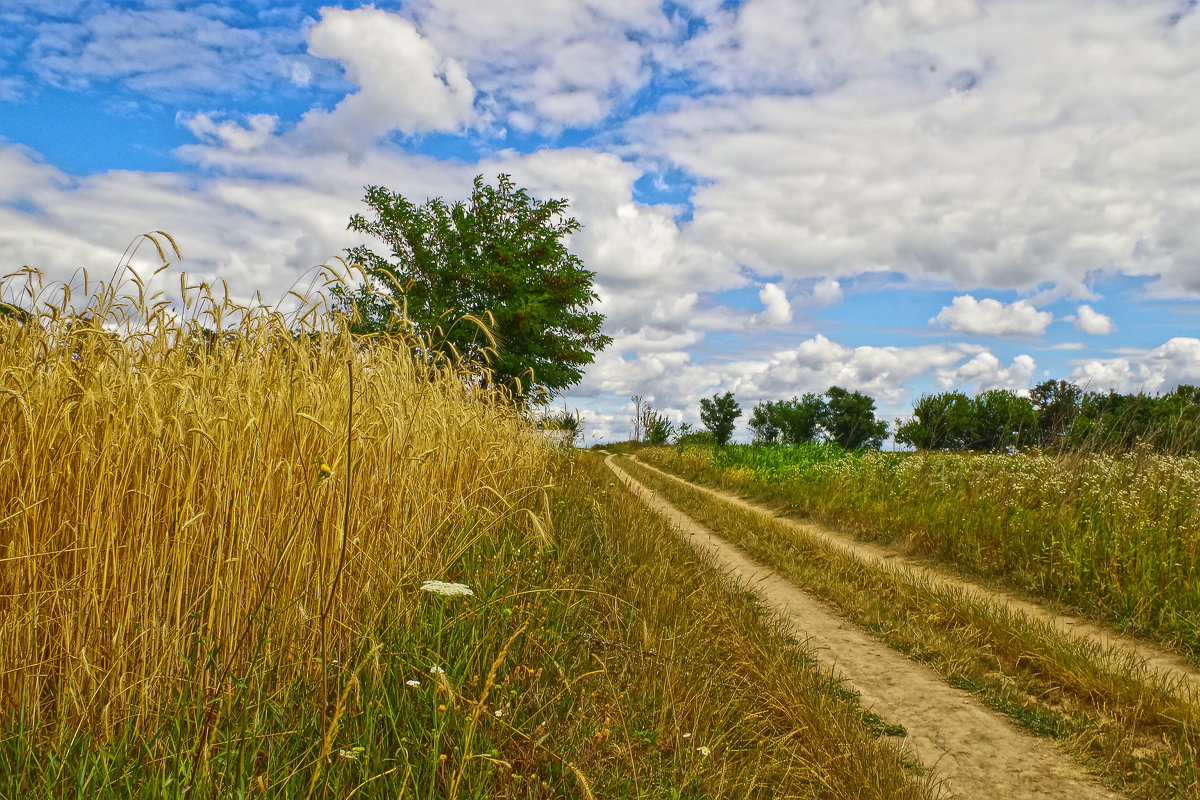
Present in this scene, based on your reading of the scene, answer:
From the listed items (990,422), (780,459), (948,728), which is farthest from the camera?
(990,422)

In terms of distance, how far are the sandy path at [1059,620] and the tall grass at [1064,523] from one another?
175 millimetres

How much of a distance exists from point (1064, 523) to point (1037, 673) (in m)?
3.06

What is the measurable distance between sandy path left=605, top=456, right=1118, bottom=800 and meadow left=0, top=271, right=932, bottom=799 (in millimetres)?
296

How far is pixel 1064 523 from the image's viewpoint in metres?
6.77

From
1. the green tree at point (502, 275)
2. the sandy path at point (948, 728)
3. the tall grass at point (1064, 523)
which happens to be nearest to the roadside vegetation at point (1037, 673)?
the sandy path at point (948, 728)

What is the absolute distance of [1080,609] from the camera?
18.7ft

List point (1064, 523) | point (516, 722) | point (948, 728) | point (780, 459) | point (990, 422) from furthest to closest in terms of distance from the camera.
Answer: point (990, 422) → point (780, 459) → point (1064, 523) → point (948, 728) → point (516, 722)

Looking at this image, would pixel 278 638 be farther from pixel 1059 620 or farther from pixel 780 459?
pixel 780 459

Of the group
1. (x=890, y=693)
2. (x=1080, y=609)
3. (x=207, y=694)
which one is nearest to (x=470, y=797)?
(x=207, y=694)

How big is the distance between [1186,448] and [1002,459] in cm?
214

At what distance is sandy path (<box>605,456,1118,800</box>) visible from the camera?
315cm

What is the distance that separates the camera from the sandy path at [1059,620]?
4.37 m

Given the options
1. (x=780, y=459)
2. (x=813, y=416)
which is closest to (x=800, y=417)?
(x=813, y=416)

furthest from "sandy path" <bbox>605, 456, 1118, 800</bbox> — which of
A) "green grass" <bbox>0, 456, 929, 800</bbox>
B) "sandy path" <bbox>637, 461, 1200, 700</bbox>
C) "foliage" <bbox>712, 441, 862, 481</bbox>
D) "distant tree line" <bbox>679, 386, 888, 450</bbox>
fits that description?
"distant tree line" <bbox>679, 386, 888, 450</bbox>
